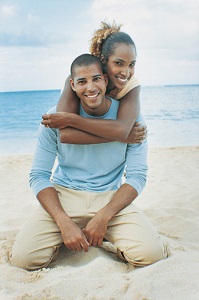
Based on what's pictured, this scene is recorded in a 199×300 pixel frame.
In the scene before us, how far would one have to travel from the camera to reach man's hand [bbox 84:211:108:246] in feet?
9.12

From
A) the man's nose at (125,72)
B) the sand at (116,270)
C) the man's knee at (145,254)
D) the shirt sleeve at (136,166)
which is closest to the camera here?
the sand at (116,270)

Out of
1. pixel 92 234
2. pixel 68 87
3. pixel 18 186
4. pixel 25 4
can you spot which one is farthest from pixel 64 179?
pixel 25 4

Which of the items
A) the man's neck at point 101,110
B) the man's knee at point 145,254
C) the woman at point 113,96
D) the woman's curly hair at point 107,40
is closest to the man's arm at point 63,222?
the man's knee at point 145,254

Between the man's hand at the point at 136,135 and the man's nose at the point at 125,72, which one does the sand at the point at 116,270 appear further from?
the man's nose at the point at 125,72

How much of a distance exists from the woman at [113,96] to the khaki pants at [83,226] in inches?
19.7

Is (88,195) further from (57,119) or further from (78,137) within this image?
(57,119)

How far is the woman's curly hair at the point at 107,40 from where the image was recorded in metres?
3.21

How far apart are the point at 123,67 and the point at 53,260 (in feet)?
5.59

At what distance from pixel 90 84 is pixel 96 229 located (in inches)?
44.1

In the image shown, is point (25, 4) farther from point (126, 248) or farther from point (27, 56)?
point (126, 248)

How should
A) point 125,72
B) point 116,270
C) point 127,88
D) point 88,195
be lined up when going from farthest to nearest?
point 127,88 < point 125,72 < point 88,195 < point 116,270

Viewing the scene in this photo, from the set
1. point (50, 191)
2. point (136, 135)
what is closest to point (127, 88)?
point (136, 135)

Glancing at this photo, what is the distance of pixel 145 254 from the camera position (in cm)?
270

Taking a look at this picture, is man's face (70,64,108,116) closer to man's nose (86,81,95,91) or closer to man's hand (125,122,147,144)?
man's nose (86,81,95,91)
